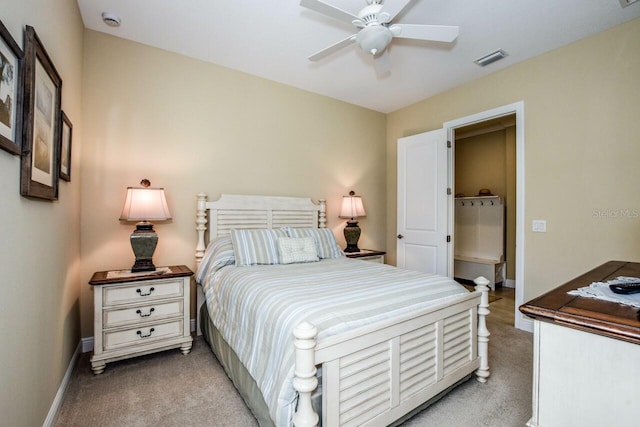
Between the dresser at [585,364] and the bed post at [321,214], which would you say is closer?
the dresser at [585,364]

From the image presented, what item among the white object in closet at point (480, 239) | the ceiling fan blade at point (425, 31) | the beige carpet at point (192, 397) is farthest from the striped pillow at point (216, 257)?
the white object in closet at point (480, 239)

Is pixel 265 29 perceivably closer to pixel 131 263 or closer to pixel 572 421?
pixel 131 263

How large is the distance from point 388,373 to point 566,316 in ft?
2.97

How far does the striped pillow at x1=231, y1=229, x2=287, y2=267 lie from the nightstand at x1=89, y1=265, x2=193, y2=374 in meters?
0.47

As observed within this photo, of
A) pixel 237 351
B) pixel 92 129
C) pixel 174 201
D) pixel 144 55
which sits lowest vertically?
pixel 237 351

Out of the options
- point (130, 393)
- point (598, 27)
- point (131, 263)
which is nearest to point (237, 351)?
point (130, 393)

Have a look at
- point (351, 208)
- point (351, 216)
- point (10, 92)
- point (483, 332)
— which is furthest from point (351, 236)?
point (10, 92)

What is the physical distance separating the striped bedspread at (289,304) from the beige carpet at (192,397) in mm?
363

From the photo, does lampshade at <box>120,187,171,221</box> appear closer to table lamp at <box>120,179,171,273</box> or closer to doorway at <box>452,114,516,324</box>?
table lamp at <box>120,179,171,273</box>

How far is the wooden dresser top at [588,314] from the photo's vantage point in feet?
2.63

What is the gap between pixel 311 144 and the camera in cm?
388

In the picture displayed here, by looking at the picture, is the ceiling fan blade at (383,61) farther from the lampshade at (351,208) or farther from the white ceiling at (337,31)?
the lampshade at (351,208)

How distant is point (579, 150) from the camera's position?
2742 mm

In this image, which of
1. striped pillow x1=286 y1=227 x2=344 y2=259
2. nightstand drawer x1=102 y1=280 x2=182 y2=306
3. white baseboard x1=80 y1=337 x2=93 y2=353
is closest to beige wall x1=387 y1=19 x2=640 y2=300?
striped pillow x1=286 y1=227 x2=344 y2=259
